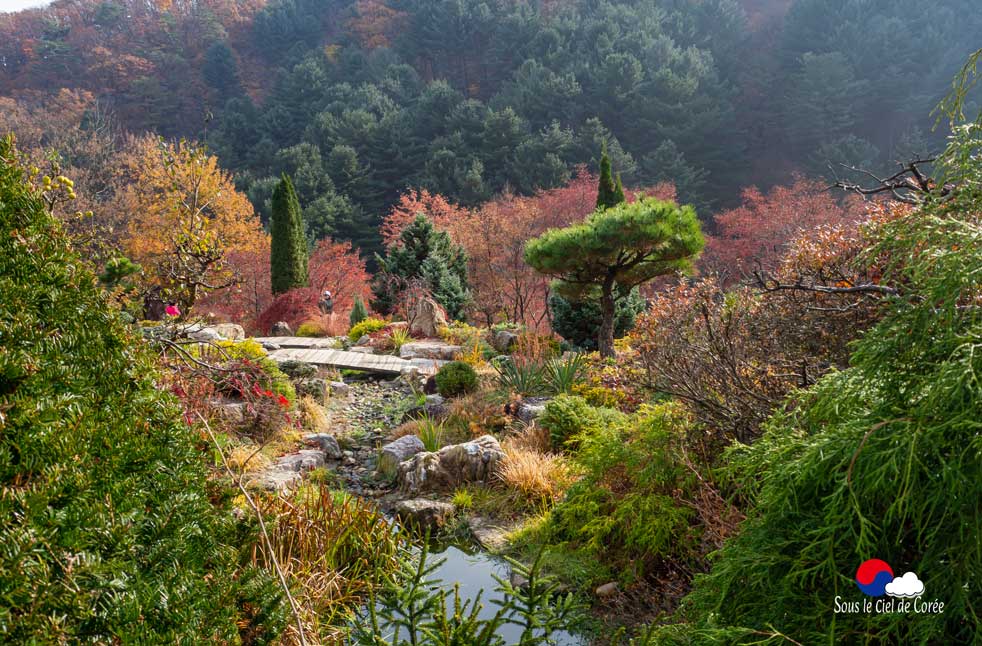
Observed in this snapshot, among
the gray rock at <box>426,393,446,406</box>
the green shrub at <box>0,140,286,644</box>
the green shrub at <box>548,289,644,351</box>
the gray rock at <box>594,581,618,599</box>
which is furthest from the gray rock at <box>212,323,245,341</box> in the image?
the green shrub at <box>0,140,286,644</box>

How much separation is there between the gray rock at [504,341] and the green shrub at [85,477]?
29.7 ft

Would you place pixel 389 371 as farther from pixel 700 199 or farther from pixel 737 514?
pixel 700 199

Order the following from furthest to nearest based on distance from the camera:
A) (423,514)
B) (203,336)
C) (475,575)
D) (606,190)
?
(606,190)
(203,336)
(423,514)
(475,575)

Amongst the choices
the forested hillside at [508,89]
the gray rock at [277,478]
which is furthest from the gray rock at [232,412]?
the forested hillside at [508,89]

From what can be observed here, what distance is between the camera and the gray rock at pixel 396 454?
571cm

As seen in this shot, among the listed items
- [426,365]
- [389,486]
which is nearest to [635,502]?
[389,486]

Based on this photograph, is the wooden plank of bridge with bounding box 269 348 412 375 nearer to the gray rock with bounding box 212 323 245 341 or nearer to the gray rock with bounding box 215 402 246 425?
the gray rock with bounding box 212 323 245 341

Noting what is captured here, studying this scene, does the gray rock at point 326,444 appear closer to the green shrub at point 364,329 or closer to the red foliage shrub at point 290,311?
the green shrub at point 364,329

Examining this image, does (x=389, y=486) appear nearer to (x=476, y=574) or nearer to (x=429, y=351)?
(x=476, y=574)

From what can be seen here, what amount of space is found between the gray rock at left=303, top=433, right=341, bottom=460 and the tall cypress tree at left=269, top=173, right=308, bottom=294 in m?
10.8

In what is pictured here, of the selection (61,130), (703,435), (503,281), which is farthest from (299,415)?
(61,130)

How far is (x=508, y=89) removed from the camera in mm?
28281

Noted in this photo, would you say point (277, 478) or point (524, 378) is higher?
point (277, 478)

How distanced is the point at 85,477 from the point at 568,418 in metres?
4.88
